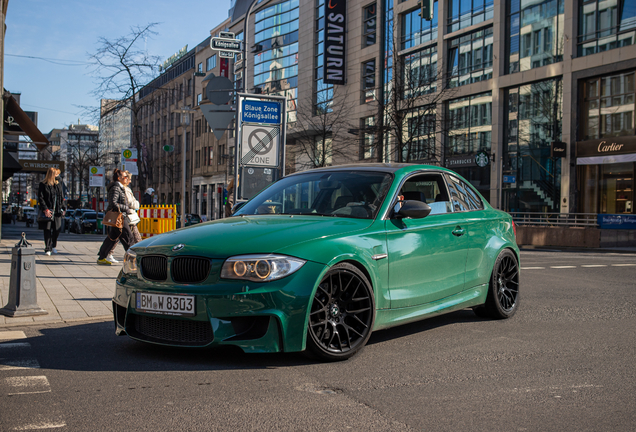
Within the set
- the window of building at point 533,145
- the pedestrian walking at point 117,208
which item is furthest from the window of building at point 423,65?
the pedestrian walking at point 117,208

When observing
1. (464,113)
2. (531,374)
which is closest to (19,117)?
(464,113)

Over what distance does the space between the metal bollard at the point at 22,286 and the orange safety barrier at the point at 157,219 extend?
8.54 meters

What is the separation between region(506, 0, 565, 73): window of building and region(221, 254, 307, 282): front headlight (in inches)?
1156

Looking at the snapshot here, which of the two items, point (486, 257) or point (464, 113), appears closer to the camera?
point (486, 257)

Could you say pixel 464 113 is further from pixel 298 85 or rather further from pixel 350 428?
pixel 350 428

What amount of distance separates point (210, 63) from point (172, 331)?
6988 centimetres

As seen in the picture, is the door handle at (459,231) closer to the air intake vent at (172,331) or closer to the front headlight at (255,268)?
the front headlight at (255,268)

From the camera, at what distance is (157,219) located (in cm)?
1627

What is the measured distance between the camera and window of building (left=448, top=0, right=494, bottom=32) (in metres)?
34.4

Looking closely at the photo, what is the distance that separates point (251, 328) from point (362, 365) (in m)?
0.90

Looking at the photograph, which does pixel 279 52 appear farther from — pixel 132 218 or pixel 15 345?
pixel 15 345

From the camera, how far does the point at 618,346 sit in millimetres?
5688

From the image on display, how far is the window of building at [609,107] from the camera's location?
28.2 metres

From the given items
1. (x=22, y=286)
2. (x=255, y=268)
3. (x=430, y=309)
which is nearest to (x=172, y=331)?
(x=255, y=268)
